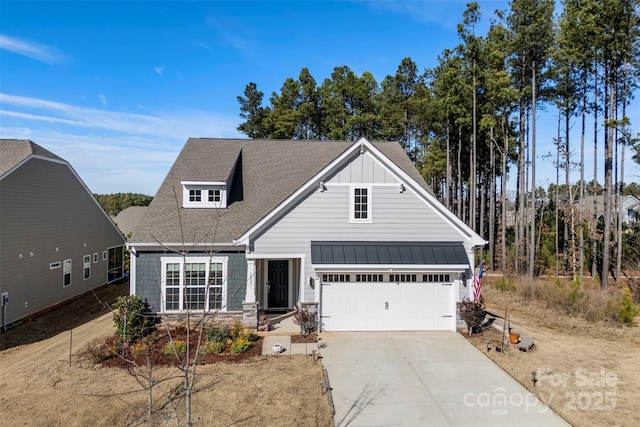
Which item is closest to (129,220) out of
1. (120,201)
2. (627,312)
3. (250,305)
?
(250,305)

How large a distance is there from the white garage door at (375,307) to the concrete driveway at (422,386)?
0.81 m

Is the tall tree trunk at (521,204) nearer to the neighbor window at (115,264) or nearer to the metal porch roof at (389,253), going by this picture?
the metal porch roof at (389,253)

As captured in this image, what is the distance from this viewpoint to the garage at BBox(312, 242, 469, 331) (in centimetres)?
1236

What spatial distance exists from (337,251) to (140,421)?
7.41 m

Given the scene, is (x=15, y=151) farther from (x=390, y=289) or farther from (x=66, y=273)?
(x=390, y=289)

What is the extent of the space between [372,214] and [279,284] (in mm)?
5103

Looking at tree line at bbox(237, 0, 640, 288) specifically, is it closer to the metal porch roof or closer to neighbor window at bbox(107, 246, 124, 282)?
the metal porch roof

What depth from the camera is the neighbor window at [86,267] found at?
19.0 m

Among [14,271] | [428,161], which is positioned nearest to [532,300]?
[428,161]

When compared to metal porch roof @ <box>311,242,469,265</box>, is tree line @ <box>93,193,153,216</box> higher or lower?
higher

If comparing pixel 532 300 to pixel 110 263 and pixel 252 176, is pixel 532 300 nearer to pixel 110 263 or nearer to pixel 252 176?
pixel 252 176

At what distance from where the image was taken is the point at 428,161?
34.1 m

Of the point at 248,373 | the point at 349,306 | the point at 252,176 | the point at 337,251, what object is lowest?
the point at 248,373

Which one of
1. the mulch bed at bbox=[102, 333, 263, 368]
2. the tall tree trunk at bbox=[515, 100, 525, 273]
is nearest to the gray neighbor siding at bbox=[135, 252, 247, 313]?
the mulch bed at bbox=[102, 333, 263, 368]
